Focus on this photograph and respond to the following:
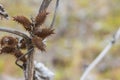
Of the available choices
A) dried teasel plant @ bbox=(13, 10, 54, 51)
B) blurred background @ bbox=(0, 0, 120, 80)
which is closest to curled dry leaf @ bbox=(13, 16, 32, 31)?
dried teasel plant @ bbox=(13, 10, 54, 51)

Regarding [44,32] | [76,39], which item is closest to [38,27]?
[44,32]

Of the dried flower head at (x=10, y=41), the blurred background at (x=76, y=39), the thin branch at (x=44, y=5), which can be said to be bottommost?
the dried flower head at (x=10, y=41)

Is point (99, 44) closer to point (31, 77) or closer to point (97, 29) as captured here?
point (97, 29)

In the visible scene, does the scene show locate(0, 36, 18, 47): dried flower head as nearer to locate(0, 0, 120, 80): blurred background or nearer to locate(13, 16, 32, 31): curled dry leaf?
locate(13, 16, 32, 31): curled dry leaf

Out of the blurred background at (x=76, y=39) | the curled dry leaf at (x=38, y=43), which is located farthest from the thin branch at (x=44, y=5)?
the blurred background at (x=76, y=39)

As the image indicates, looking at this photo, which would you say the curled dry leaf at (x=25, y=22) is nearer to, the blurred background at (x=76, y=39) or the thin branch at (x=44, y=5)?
the thin branch at (x=44, y=5)

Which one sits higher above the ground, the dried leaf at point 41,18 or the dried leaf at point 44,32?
the dried leaf at point 41,18

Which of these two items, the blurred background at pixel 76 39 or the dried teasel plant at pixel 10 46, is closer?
the dried teasel plant at pixel 10 46

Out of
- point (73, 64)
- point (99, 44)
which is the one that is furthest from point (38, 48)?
point (99, 44)

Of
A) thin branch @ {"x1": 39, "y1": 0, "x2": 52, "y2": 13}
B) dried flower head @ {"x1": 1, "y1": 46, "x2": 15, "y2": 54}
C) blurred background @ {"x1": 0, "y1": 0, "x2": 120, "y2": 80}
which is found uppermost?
blurred background @ {"x1": 0, "y1": 0, "x2": 120, "y2": 80}
